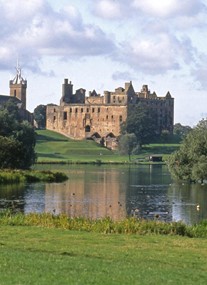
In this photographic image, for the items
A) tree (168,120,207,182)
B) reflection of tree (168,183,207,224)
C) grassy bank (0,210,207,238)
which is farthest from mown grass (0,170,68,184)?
grassy bank (0,210,207,238)

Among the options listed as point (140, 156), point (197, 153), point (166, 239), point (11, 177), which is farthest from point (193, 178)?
point (140, 156)

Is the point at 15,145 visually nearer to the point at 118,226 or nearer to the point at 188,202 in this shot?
the point at 188,202

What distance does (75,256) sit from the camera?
19.4m

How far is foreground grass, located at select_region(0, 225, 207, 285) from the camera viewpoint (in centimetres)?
1584

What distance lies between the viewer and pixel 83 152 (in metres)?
172

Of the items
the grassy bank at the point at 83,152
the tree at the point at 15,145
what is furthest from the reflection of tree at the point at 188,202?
the grassy bank at the point at 83,152

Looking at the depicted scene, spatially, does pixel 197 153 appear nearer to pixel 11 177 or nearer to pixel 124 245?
pixel 11 177

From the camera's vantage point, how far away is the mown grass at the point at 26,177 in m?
68.3

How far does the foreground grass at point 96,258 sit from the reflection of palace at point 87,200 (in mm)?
15024

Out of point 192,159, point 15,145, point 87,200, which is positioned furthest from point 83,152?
point 87,200

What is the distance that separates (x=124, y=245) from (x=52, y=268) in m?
5.82

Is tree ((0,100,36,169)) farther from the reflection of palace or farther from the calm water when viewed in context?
the calm water

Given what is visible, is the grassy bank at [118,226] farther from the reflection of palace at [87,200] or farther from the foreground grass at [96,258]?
the reflection of palace at [87,200]

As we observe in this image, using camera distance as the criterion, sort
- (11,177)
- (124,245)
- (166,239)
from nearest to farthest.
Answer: (124,245) < (166,239) < (11,177)
